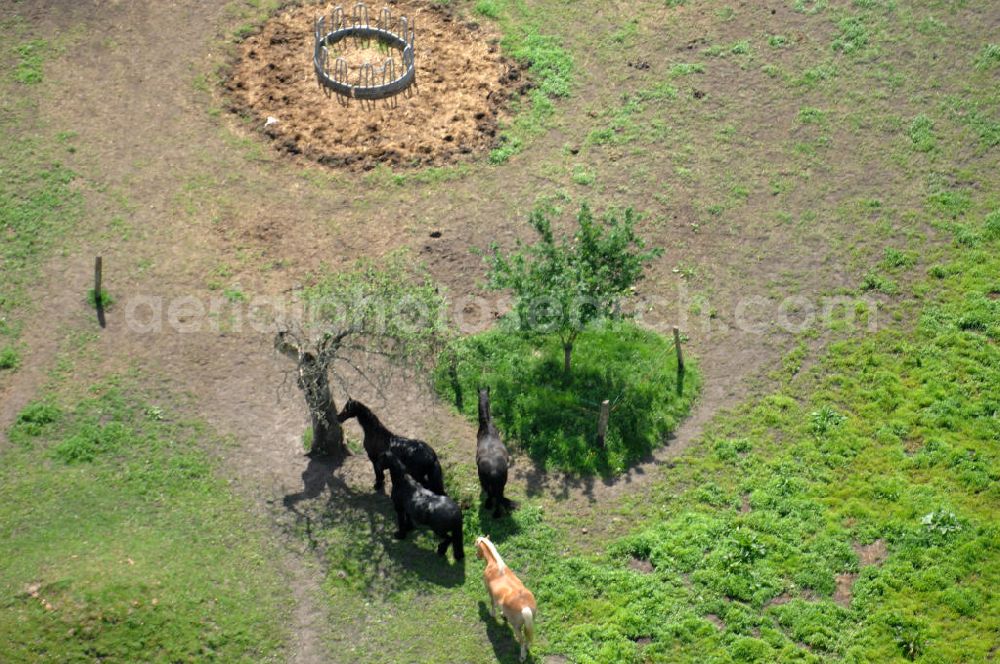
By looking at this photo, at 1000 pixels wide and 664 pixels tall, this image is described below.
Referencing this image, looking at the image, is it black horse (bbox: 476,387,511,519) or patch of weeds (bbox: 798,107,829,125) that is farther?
patch of weeds (bbox: 798,107,829,125)

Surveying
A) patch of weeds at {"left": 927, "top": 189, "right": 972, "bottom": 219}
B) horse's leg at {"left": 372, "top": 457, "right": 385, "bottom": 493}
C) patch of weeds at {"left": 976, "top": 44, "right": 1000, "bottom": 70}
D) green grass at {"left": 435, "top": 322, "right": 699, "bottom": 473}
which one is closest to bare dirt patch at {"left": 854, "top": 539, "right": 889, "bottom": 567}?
green grass at {"left": 435, "top": 322, "right": 699, "bottom": 473}

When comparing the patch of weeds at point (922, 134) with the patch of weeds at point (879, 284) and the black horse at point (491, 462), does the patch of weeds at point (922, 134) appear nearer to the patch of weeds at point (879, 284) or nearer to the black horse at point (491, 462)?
the patch of weeds at point (879, 284)


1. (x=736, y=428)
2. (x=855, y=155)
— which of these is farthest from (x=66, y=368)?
(x=855, y=155)

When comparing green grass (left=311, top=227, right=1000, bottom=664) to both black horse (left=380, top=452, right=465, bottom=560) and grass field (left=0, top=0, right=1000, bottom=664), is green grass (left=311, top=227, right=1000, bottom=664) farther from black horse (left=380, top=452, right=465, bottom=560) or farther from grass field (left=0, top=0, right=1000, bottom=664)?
black horse (left=380, top=452, right=465, bottom=560)

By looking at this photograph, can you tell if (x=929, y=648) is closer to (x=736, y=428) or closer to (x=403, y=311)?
(x=736, y=428)

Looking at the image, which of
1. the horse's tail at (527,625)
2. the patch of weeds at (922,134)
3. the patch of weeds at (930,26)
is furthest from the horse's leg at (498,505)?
the patch of weeds at (930,26)

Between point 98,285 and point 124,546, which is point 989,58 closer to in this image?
point 98,285
